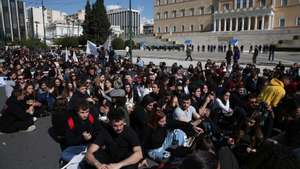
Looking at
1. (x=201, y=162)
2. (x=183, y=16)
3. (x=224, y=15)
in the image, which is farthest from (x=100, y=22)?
(x=201, y=162)

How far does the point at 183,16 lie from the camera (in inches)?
3688

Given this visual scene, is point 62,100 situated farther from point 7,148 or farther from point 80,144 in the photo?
point 80,144

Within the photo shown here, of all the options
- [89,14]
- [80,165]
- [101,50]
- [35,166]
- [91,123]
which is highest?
[89,14]

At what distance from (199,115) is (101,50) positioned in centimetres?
1537

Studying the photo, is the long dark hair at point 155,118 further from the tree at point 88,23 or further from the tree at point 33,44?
the tree at point 88,23

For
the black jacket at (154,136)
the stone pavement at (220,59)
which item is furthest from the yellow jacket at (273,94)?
the stone pavement at (220,59)

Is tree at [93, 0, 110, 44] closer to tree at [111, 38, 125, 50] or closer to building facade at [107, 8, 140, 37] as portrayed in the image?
tree at [111, 38, 125, 50]

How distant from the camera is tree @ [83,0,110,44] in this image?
6625cm

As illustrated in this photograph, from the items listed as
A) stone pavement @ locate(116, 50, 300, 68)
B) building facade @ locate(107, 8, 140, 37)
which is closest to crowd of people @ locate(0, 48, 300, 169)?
stone pavement @ locate(116, 50, 300, 68)

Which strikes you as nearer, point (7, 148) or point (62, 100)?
point (7, 148)

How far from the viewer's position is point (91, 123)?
4.90 m

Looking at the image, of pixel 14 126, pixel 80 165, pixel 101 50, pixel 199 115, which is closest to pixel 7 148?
pixel 14 126

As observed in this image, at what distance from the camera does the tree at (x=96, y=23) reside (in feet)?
217

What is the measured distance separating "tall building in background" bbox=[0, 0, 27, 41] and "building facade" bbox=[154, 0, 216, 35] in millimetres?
47359
